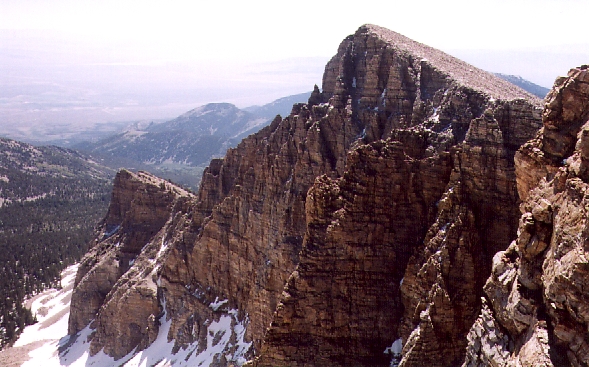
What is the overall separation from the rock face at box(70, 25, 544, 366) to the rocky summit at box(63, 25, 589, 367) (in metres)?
0.11

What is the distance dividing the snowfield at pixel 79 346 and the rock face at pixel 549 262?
38.5m

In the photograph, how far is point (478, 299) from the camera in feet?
101

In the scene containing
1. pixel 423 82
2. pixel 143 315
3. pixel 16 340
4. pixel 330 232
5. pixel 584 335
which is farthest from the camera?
pixel 16 340

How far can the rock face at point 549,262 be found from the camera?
16.2 metres

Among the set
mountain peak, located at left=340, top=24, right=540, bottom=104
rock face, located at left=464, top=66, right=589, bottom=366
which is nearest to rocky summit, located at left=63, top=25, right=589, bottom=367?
rock face, located at left=464, top=66, right=589, bottom=366

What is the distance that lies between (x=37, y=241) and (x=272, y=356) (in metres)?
162

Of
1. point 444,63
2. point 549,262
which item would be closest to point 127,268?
point 444,63

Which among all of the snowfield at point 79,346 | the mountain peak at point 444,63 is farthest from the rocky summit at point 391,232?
the snowfield at point 79,346

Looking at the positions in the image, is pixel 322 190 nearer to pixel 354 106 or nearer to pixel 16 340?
pixel 354 106

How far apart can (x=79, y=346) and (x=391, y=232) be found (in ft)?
234

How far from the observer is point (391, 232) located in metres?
36.6

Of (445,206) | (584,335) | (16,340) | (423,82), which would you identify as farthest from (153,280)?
(584,335)

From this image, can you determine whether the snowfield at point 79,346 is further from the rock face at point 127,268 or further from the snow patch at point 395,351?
the snow patch at point 395,351

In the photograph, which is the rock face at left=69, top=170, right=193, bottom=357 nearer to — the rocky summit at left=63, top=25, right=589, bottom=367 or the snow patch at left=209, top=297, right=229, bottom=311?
the rocky summit at left=63, top=25, right=589, bottom=367
